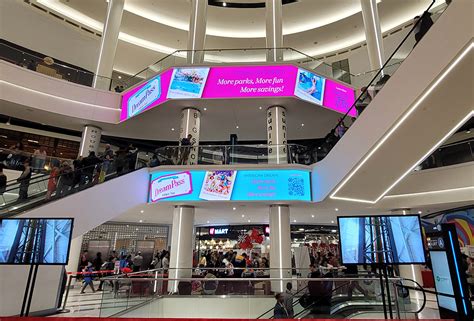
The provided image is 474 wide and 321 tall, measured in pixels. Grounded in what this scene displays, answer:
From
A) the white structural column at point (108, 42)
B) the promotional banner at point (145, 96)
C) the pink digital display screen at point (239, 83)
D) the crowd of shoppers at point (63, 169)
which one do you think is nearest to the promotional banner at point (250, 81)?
the pink digital display screen at point (239, 83)

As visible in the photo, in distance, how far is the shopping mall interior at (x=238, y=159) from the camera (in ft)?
14.1

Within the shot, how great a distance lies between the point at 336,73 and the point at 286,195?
628 cm

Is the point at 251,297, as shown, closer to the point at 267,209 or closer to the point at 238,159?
the point at 238,159

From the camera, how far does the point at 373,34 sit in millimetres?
13648

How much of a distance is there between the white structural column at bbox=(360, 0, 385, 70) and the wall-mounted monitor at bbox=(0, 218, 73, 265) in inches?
546

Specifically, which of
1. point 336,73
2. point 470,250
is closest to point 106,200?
point 336,73

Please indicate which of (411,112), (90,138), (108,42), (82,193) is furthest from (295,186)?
(108,42)

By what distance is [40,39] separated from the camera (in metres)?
15.6

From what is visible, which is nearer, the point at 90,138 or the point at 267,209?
the point at 267,209

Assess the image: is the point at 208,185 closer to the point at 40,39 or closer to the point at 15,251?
the point at 15,251

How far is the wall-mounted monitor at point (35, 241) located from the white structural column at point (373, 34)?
1387 cm

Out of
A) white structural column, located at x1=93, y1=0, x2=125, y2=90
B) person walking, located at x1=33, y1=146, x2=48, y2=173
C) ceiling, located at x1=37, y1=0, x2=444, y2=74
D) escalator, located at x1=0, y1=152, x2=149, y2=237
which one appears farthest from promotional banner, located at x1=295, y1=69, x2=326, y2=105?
person walking, located at x1=33, y1=146, x2=48, y2=173

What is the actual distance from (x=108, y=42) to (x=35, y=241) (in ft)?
41.3

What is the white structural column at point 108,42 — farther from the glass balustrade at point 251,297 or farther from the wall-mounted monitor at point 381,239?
the wall-mounted monitor at point 381,239
